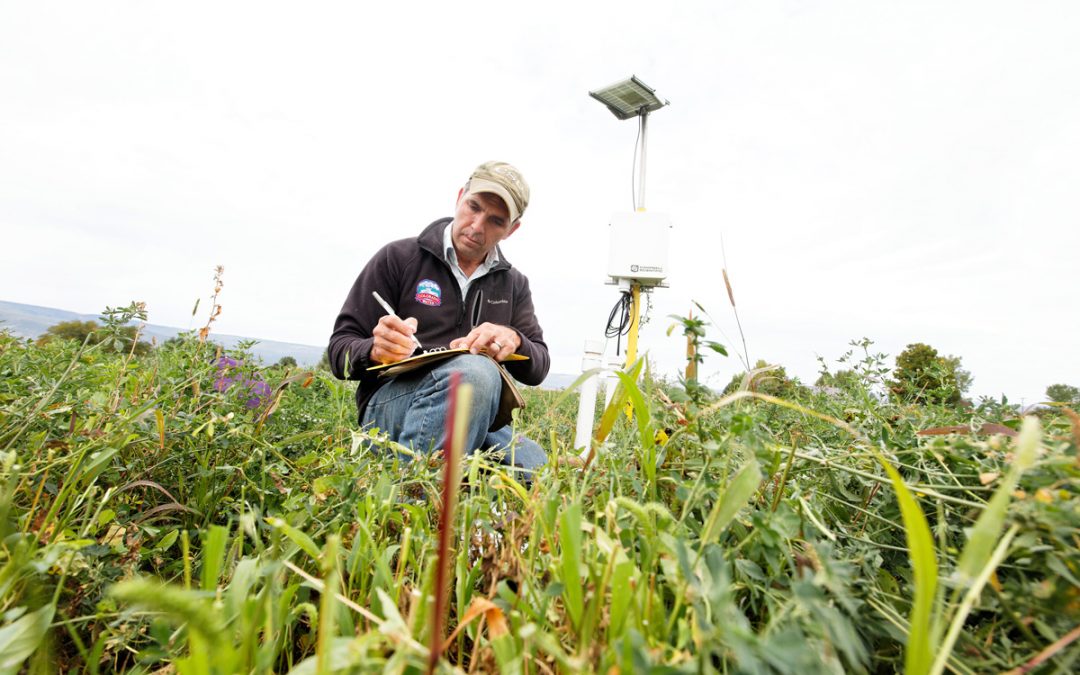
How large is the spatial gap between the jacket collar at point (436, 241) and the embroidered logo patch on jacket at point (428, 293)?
7.2 inches

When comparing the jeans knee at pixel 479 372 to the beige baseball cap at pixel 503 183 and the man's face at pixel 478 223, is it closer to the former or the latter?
the man's face at pixel 478 223

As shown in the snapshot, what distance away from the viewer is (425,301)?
3.27m

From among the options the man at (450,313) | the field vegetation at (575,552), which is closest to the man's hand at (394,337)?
the man at (450,313)

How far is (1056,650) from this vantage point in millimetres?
503

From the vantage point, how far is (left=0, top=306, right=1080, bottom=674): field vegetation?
19.8 inches

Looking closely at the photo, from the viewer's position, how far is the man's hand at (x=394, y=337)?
2.48 metres

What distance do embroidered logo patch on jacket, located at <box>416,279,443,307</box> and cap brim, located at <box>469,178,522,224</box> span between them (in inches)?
25.5

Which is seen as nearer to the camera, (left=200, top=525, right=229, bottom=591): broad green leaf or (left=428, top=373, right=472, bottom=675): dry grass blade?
(left=428, top=373, right=472, bottom=675): dry grass blade

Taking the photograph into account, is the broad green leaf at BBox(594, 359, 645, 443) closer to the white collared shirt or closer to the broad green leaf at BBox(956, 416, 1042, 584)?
the broad green leaf at BBox(956, 416, 1042, 584)

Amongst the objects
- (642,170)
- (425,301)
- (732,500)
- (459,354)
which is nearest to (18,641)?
(732,500)

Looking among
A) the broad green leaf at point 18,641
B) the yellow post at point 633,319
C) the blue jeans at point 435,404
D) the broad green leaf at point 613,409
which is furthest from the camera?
the yellow post at point 633,319

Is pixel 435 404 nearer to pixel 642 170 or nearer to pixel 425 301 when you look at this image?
pixel 425 301

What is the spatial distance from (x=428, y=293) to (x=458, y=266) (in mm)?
299

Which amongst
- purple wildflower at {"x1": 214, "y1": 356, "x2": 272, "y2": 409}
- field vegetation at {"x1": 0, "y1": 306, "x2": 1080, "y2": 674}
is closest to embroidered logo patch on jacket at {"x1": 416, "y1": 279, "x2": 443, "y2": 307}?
purple wildflower at {"x1": 214, "y1": 356, "x2": 272, "y2": 409}
